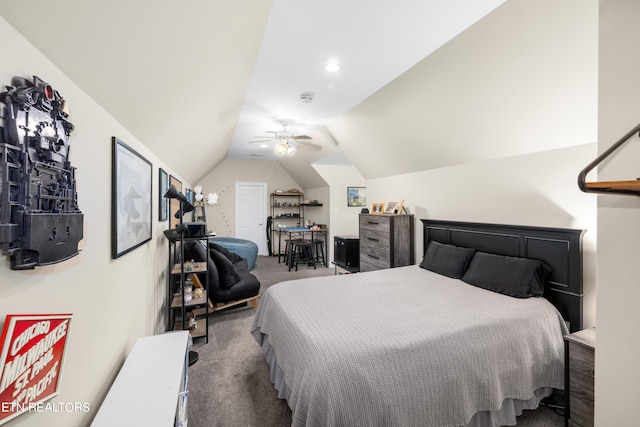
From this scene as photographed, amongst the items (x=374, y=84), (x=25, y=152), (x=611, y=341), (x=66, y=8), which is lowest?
(x=611, y=341)

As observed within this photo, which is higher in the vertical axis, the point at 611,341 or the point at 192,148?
the point at 192,148

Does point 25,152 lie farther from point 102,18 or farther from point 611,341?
point 611,341

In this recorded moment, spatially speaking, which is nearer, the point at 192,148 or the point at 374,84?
→ the point at 374,84

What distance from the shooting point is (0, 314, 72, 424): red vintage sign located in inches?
25.1

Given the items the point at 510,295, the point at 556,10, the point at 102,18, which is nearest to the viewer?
the point at 102,18

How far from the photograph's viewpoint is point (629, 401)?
1.18 meters

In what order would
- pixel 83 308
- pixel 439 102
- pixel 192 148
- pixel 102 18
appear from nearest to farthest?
1. pixel 102 18
2. pixel 83 308
3. pixel 439 102
4. pixel 192 148

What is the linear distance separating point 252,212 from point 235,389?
5501mm

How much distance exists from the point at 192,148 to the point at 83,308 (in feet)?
8.79

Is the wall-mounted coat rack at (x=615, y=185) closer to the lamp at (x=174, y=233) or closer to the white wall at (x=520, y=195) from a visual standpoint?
the white wall at (x=520, y=195)

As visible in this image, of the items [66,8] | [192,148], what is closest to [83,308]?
[66,8]

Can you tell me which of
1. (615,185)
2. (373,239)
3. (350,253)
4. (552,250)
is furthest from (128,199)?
(350,253)

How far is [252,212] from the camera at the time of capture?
737 cm

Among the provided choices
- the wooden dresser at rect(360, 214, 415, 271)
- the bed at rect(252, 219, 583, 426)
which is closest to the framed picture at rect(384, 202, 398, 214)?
the wooden dresser at rect(360, 214, 415, 271)
